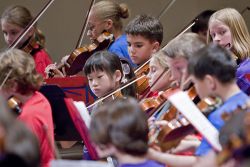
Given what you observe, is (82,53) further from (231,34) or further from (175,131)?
(175,131)

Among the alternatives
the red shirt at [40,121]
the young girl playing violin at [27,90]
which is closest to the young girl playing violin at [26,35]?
the young girl playing violin at [27,90]

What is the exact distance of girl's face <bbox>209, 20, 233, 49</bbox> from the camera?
324 centimetres

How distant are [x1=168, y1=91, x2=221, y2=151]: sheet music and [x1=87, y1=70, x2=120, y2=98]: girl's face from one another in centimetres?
106

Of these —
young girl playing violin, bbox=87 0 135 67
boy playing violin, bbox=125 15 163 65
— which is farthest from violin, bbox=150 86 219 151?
young girl playing violin, bbox=87 0 135 67

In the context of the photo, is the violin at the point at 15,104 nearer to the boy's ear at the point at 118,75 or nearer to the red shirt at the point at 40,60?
the boy's ear at the point at 118,75

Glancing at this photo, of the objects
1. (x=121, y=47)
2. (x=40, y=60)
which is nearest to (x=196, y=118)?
(x=121, y=47)

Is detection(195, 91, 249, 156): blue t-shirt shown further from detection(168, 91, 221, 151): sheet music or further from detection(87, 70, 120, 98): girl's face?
detection(87, 70, 120, 98): girl's face

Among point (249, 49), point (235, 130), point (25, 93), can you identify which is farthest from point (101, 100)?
point (235, 130)

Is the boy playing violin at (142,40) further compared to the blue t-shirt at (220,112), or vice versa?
the boy playing violin at (142,40)

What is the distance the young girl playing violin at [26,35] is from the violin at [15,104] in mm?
1303

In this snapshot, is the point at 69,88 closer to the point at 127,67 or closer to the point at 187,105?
the point at 127,67

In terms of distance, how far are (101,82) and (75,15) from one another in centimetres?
245

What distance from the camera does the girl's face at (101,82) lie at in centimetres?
323

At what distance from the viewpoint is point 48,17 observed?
18.5 ft
